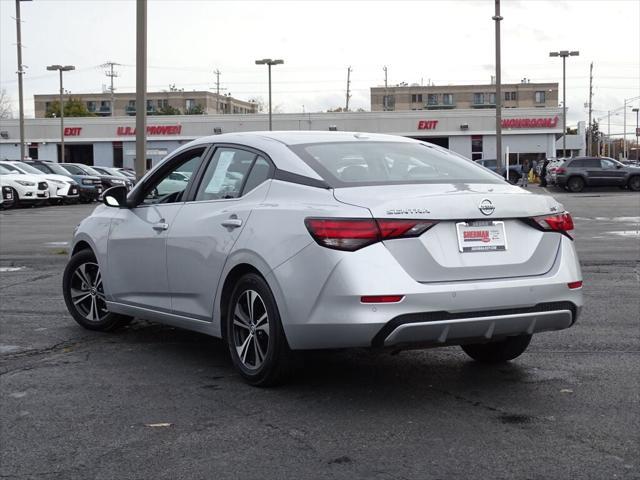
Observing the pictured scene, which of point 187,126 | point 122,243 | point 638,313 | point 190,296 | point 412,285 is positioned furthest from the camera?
point 187,126

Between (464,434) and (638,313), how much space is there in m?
4.25

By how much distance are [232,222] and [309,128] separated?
6778cm

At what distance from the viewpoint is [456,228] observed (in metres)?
5.21

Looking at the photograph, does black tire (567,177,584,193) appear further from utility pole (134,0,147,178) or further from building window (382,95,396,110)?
building window (382,95,396,110)

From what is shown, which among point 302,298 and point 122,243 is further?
point 122,243

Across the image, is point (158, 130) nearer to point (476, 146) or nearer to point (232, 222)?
→ point (476, 146)

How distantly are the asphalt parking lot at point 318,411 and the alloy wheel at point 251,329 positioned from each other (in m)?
0.20

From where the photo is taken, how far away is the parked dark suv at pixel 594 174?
144 ft

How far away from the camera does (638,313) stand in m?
8.38

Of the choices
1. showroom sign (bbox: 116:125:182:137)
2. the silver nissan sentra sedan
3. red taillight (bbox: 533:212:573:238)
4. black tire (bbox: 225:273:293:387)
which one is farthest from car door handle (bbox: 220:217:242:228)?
showroom sign (bbox: 116:125:182:137)

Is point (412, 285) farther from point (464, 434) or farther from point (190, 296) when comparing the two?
point (190, 296)

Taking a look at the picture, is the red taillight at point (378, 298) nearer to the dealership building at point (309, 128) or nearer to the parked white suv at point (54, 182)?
the parked white suv at point (54, 182)

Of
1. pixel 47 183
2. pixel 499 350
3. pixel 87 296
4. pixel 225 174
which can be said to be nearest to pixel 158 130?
pixel 47 183

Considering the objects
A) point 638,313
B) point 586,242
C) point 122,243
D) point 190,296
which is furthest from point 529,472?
point 586,242
